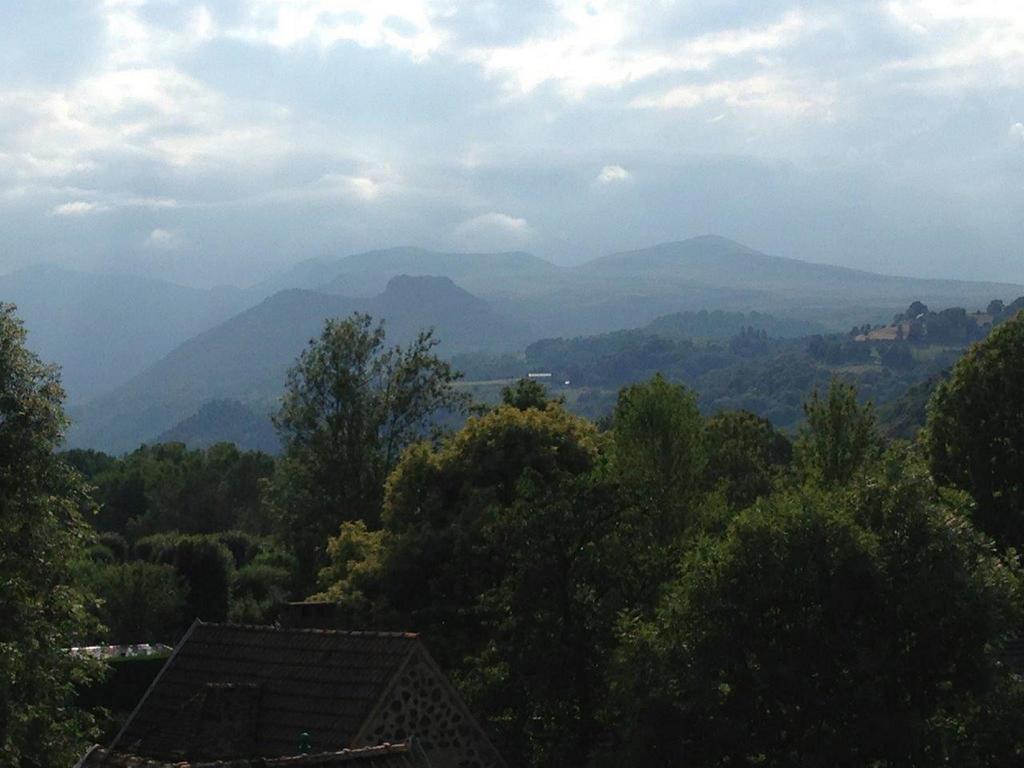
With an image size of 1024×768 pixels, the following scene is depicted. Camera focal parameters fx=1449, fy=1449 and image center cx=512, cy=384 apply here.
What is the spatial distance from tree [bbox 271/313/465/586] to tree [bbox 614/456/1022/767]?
1299 inches

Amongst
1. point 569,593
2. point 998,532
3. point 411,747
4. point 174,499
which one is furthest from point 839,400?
point 174,499

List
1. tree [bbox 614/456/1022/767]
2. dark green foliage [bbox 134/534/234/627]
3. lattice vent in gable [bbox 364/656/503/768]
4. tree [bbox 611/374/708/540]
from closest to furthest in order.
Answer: tree [bbox 614/456/1022/767]
lattice vent in gable [bbox 364/656/503/768]
tree [bbox 611/374/708/540]
dark green foliage [bbox 134/534/234/627]

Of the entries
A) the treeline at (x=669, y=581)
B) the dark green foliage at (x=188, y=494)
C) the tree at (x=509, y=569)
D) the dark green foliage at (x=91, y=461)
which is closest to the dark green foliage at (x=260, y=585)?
the treeline at (x=669, y=581)

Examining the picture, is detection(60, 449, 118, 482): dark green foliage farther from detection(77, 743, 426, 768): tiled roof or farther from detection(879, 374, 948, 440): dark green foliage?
detection(77, 743, 426, 768): tiled roof

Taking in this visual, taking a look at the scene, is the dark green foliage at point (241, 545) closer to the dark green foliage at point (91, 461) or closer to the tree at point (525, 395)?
the tree at point (525, 395)

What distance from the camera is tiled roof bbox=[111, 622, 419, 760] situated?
71.4ft

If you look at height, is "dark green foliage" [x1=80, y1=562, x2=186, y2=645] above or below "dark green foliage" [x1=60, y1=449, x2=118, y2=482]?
above

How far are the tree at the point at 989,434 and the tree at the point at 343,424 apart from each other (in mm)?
20560

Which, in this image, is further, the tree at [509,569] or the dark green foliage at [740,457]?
the dark green foliage at [740,457]

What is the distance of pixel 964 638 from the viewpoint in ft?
66.2

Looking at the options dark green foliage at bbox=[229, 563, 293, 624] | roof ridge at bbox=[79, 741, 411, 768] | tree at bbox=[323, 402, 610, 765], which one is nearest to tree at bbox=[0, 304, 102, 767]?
tree at bbox=[323, 402, 610, 765]

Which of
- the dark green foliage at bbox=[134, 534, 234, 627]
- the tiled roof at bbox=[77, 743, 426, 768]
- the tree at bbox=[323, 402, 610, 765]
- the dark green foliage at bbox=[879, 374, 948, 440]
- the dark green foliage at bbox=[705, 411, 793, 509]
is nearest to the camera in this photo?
the tiled roof at bbox=[77, 743, 426, 768]

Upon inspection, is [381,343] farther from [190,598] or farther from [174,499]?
[174,499]

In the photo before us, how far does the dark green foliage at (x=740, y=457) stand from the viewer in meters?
50.4
